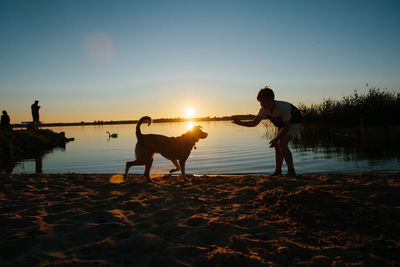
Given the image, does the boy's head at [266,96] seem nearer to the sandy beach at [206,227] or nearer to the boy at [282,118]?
the boy at [282,118]

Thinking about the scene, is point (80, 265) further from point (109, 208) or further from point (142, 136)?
point (142, 136)

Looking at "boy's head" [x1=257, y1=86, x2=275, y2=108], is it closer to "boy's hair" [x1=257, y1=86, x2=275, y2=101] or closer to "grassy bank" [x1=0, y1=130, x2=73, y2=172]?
"boy's hair" [x1=257, y1=86, x2=275, y2=101]

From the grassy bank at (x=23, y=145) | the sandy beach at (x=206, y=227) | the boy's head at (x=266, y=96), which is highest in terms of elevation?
the boy's head at (x=266, y=96)

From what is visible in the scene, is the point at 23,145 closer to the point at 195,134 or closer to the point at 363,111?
the point at 195,134

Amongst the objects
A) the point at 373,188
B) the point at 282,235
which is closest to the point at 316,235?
the point at 282,235

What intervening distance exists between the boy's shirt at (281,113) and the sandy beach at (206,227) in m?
1.86

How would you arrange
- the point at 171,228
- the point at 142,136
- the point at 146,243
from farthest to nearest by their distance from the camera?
the point at 142,136 < the point at 171,228 < the point at 146,243

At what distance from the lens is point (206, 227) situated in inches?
127

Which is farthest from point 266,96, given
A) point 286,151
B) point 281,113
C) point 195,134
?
point 195,134

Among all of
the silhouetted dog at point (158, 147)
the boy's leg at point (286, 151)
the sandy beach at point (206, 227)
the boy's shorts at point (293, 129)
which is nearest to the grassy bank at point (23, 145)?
the silhouetted dog at point (158, 147)

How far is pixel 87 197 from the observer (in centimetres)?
474

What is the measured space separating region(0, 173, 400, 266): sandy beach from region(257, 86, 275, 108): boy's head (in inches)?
83.0

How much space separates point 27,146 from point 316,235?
23352 millimetres

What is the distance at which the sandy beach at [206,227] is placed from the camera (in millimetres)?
2465
